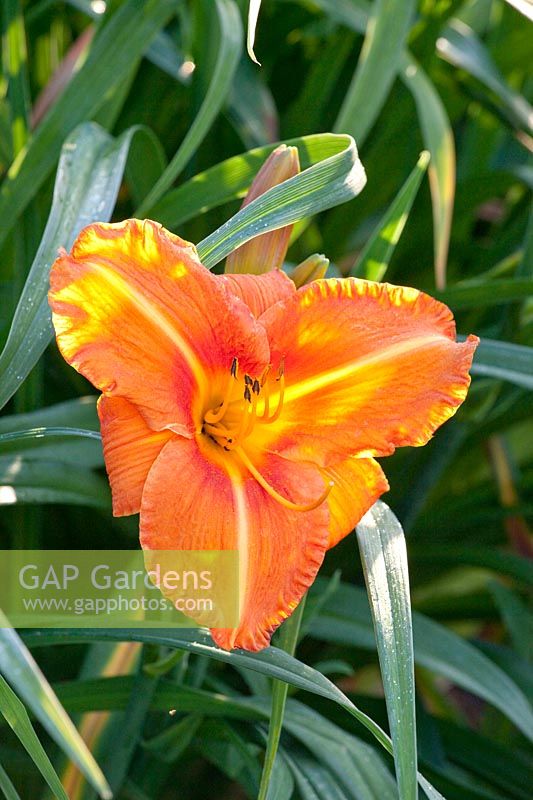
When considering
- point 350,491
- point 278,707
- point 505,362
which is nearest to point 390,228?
point 505,362

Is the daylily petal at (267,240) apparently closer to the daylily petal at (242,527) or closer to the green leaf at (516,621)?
the daylily petal at (242,527)

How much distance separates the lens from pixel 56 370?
86 centimetres

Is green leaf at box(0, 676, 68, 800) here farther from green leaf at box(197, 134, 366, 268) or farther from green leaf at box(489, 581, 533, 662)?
green leaf at box(489, 581, 533, 662)

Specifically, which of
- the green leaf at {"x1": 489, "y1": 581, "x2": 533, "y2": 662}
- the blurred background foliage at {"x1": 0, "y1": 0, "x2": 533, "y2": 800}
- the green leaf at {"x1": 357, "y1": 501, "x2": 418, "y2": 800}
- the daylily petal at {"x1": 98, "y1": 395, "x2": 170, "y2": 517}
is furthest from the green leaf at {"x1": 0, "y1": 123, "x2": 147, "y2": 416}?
the green leaf at {"x1": 489, "y1": 581, "x2": 533, "y2": 662}

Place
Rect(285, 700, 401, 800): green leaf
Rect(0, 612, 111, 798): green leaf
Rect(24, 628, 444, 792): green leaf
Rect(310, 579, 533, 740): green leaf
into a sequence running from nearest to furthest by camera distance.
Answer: Rect(0, 612, 111, 798): green leaf, Rect(24, 628, 444, 792): green leaf, Rect(285, 700, 401, 800): green leaf, Rect(310, 579, 533, 740): green leaf

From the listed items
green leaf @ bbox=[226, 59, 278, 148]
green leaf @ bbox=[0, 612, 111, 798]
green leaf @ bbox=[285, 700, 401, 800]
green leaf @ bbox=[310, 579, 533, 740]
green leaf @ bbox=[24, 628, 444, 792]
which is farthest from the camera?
green leaf @ bbox=[226, 59, 278, 148]

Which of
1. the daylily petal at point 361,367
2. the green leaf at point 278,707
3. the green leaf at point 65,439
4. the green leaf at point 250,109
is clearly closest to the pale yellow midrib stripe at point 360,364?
the daylily petal at point 361,367

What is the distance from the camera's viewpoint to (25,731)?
0.39 meters

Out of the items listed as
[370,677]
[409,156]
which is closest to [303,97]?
[409,156]

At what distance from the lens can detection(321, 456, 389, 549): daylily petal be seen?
46 cm

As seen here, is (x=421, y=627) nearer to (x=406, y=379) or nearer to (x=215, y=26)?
(x=406, y=379)

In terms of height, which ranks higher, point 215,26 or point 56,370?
point 215,26

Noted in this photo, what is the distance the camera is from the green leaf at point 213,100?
640mm

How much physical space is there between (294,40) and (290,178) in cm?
62
